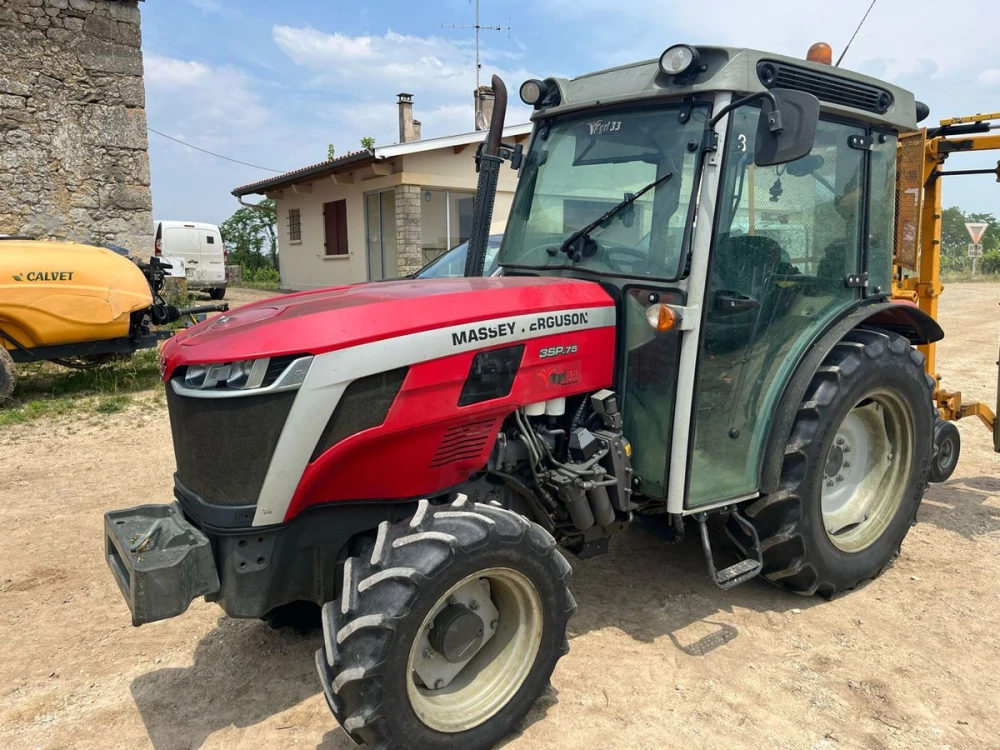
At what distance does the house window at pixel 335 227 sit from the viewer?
17.2 meters

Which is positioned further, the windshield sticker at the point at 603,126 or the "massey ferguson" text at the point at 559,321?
the windshield sticker at the point at 603,126

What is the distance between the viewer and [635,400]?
3.05 m

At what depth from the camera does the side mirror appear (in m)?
2.54

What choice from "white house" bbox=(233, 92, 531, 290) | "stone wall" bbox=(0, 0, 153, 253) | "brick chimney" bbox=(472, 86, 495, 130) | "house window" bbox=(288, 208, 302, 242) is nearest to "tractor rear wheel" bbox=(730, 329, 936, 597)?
"stone wall" bbox=(0, 0, 153, 253)

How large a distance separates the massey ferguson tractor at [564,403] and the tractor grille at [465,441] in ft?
0.04

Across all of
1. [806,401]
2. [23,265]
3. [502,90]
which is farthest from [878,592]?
[23,265]

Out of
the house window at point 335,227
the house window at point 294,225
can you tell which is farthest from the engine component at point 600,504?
the house window at point 294,225

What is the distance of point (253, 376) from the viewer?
2.28 metres

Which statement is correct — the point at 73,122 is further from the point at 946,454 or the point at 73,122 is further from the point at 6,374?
the point at 946,454

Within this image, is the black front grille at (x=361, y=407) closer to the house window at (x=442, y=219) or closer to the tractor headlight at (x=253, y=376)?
the tractor headlight at (x=253, y=376)

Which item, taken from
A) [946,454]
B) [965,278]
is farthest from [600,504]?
[965,278]

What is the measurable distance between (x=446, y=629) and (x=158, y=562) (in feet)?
2.91

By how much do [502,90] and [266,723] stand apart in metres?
2.62

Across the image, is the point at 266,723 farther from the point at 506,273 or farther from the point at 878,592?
the point at 878,592
